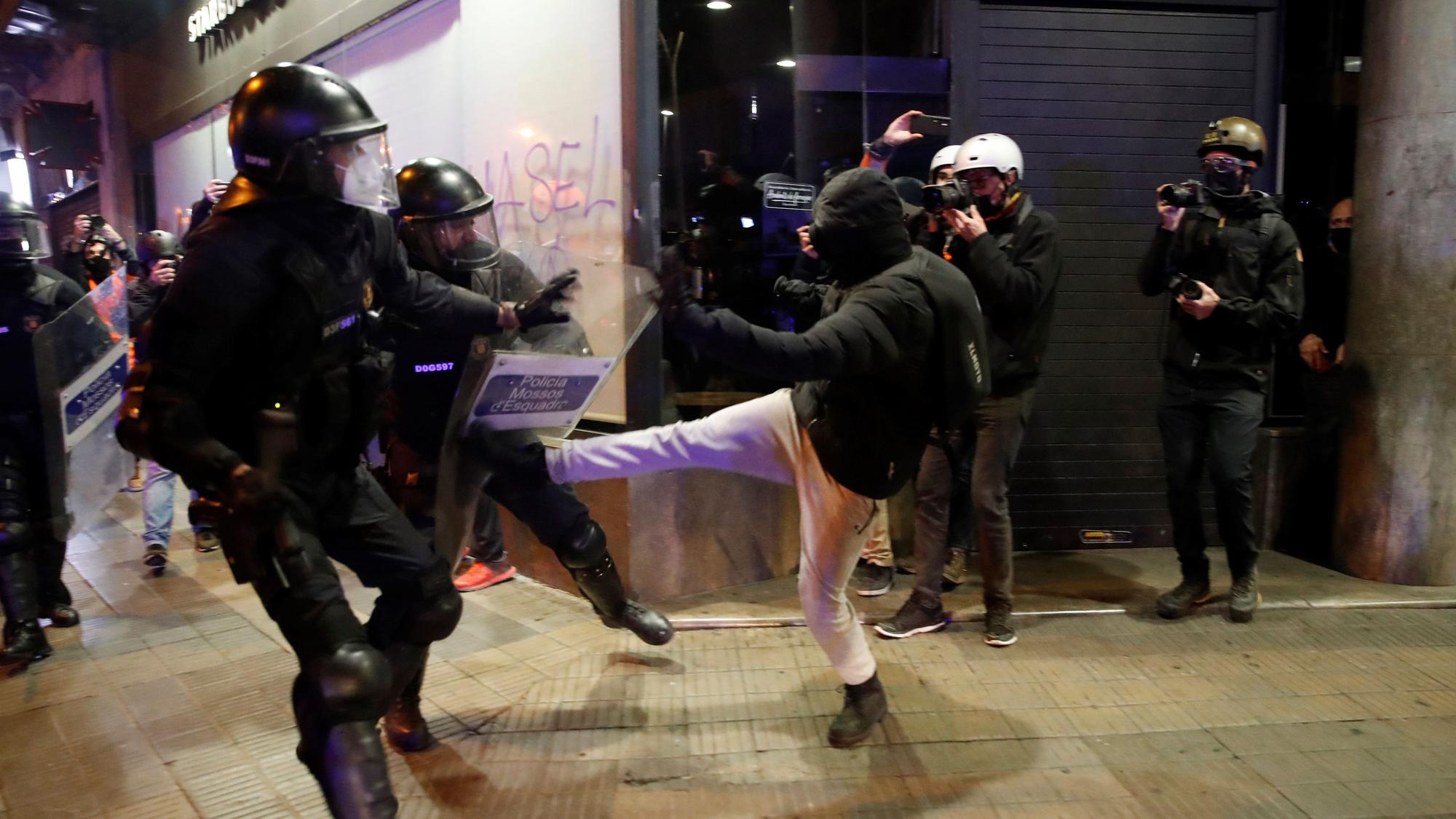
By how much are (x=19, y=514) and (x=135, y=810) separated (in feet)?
6.92

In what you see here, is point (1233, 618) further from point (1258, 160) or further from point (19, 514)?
point (19, 514)

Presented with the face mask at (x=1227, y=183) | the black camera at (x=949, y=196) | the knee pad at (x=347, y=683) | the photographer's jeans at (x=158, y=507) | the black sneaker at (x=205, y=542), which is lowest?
the black sneaker at (x=205, y=542)

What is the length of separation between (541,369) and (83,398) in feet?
8.74

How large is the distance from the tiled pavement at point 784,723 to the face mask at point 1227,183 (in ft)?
6.91

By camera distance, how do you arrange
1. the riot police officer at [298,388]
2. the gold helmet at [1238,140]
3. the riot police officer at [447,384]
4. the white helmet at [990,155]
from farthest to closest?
the gold helmet at [1238,140] < the white helmet at [990,155] < the riot police officer at [447,384] < the riot police officer at [298,388]

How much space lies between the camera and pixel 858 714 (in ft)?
11.3

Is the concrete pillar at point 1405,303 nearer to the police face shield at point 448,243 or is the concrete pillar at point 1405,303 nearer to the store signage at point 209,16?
the police face shield at point 448,243

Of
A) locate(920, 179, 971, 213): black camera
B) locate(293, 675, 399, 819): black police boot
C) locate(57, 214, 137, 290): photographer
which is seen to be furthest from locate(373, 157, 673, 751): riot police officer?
locate(57, 214, 137, 290): photographer

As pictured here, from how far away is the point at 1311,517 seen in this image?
5977 millimetres

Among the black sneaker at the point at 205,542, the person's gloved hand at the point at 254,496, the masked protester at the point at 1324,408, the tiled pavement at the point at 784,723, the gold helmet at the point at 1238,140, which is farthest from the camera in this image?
the black sneaker at the point at 205,542

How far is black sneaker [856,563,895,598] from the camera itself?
16.8 feet

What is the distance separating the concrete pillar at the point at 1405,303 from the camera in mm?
5008

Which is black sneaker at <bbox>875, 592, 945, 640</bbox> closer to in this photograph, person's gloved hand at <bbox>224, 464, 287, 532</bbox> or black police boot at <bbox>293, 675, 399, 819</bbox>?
black police boot at <bbox>293, 675, 399, 819</bbox>

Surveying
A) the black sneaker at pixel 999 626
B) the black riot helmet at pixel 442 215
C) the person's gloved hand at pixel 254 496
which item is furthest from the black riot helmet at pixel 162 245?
the black sneaker at pixel 999 626
